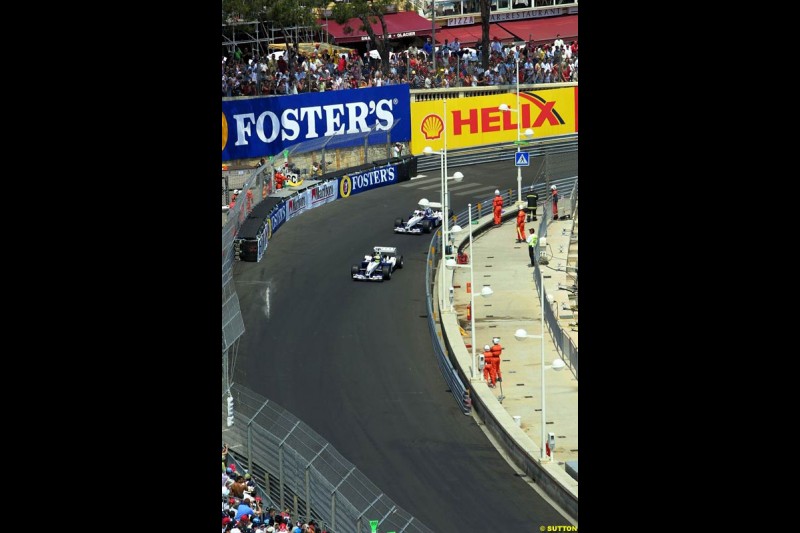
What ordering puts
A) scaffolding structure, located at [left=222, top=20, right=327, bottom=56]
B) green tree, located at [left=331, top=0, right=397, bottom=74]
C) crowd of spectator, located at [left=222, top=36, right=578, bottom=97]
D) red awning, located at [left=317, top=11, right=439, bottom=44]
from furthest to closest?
red awning, located at [left=317, top=11, right=439, bottom=44], green tree, located at [left=331, top=0, right=397, bottom=74], scaffolding structure, located at [left=222, top=20, right=327, bottom=56], crowd of spectator, located at [left=222, top=36, right=578, bottom=97]

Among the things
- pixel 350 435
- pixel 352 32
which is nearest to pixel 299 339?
pixel 350 435

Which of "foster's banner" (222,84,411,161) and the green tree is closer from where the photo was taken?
"foster's banner" (222,84,411,161)

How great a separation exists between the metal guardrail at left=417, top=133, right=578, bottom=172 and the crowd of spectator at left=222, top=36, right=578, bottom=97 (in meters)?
2.89

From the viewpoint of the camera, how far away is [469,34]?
223ft

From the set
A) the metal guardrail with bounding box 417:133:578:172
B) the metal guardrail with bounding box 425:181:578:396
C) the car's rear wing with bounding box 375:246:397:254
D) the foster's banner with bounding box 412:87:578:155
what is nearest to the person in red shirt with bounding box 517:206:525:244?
the metal guardrail with bounding box 425:181:578:396

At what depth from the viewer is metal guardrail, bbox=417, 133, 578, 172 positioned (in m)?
51.9

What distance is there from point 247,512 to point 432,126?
115ft

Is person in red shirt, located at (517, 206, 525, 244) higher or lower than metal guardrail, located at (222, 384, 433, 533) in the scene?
higher

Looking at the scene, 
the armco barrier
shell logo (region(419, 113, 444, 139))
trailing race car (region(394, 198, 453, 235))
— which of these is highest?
shell logo (region(419, 113, 444, 139))

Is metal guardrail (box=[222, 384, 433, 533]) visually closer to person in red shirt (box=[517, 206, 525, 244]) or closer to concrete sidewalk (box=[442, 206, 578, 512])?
concrete sidewalk (box=[442, 206, 578, 512])

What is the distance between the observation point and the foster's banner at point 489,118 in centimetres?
5209

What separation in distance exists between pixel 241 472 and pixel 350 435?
5.58m
